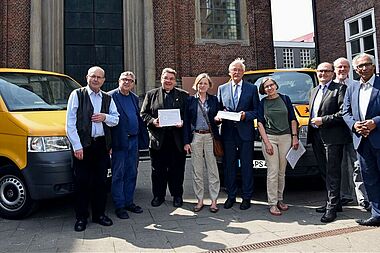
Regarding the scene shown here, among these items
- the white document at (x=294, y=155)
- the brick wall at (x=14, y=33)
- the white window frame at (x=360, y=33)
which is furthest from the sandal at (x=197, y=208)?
the brick wall at (x=14, y=33)

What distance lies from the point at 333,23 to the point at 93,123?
14.6 meters

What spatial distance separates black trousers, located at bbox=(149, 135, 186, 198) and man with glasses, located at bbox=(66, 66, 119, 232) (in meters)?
0.94

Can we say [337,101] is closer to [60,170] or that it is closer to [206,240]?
[206,240]

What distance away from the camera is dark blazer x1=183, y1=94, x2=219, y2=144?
16.9 feet

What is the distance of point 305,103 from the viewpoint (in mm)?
6148

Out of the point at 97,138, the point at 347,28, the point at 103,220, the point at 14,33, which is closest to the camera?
the point at 97,138

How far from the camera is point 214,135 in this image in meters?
5.18

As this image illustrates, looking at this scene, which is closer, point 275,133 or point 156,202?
point 275,133

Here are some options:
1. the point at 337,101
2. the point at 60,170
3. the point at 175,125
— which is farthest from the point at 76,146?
the point at 337,101

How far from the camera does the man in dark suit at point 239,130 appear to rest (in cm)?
509

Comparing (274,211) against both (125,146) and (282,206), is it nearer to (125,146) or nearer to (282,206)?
(282,206)

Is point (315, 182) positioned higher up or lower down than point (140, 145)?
lower down

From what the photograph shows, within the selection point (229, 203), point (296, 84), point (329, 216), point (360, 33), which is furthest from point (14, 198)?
point (360, 33)

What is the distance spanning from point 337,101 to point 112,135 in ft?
10.2
